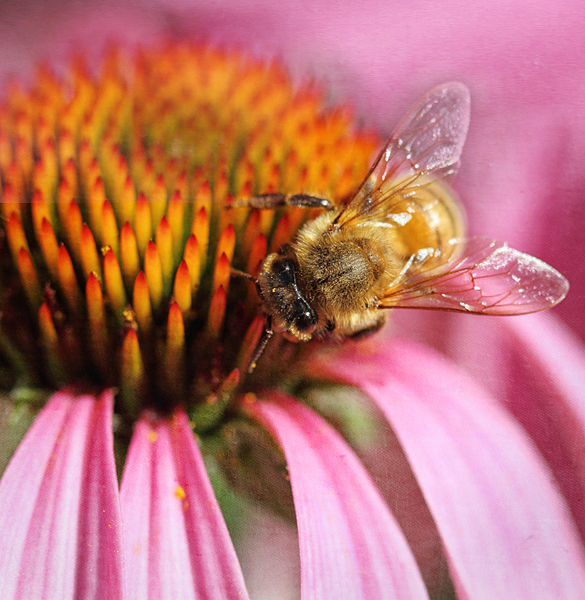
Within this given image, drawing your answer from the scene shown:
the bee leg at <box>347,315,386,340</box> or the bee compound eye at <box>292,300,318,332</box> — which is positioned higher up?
the bee compound eye at <box>292,300,318,332</box>

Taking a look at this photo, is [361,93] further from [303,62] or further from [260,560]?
[260,560]

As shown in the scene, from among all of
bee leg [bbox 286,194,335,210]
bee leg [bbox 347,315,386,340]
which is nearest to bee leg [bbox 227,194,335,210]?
bee leg [bbox 286,194,335,210]

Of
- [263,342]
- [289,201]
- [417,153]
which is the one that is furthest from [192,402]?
[417,153]

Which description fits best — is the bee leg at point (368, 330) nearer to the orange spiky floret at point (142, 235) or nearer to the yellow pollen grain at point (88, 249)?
the orange spiky floret at point (142, 235)

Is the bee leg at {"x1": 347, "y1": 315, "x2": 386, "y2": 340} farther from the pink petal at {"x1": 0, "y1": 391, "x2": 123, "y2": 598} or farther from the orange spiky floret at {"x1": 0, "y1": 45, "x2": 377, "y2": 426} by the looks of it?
the pink petal at {"x1": 0, "y1": 391, "x2": 123, "y2": 598}

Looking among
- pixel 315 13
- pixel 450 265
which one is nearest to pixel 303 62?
pixel 315 13

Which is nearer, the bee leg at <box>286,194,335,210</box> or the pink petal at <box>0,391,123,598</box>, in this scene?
the pink petal at <box>0,391,123,598</box>

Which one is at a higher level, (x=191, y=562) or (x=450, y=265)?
(x=450, y=265)

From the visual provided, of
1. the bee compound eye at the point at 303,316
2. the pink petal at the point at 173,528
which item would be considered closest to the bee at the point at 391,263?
the bee compound eye at the point at 303,316
